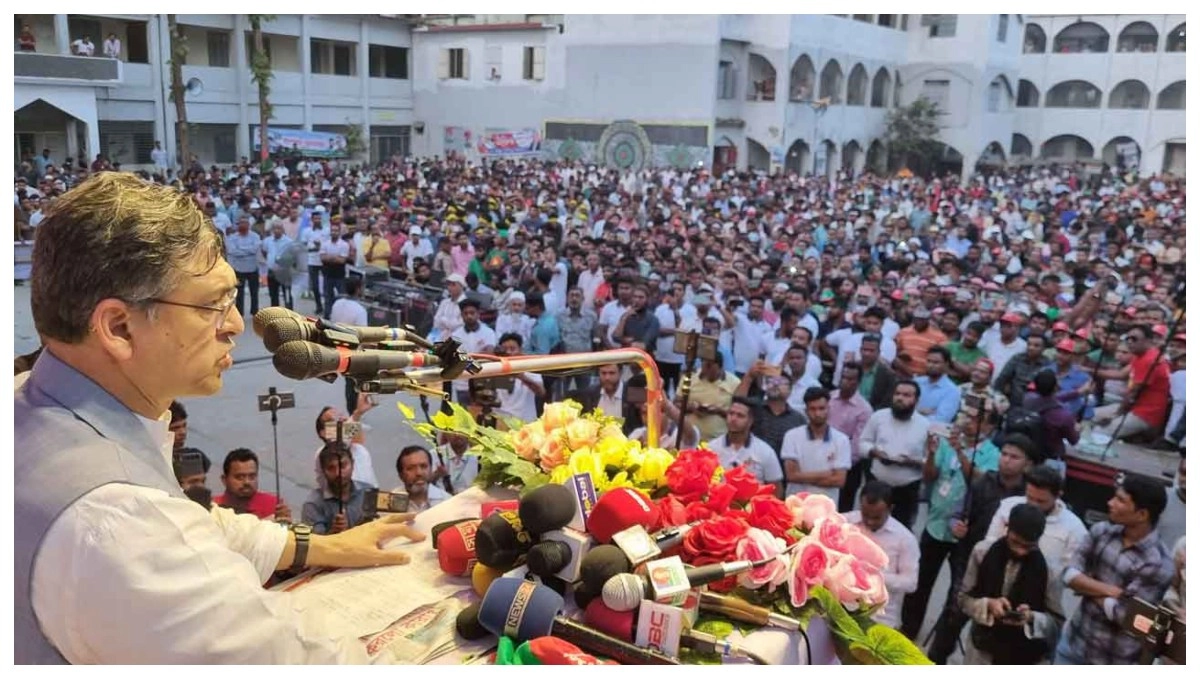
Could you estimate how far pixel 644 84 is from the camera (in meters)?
24.9

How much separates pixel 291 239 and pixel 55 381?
1065cm

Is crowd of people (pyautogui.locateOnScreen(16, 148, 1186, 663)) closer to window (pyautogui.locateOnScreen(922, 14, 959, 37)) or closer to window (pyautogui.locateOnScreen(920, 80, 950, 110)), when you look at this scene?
window (pyautogui.locateOnScreen(920, 80, 950, 110))

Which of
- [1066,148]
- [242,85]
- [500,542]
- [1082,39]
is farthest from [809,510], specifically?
[1066,148]

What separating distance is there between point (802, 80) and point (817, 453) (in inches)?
901

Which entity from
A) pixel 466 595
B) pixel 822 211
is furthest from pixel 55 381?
pixel 822 211

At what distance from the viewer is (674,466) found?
2.07 metres

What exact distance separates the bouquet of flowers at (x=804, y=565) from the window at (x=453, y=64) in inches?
1053

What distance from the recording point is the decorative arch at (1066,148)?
32.5 metres

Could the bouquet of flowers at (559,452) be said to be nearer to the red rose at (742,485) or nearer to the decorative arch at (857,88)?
the red rose at (742,485)

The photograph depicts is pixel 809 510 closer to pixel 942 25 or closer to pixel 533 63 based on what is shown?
pixel 533 63

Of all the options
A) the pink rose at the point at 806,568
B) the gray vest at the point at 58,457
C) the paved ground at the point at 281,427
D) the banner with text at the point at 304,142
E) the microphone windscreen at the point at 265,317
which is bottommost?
the paved ground at the point at 281,427

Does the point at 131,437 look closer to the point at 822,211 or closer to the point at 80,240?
the point at 80,240

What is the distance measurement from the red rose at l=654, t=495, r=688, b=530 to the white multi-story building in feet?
67.4

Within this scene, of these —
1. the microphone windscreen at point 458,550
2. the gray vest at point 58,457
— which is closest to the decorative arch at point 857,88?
the microphone windscreen at point 458,550
